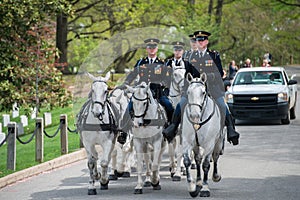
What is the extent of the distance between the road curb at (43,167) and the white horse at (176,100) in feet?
10.4

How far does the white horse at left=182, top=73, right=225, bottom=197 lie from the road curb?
419 cm

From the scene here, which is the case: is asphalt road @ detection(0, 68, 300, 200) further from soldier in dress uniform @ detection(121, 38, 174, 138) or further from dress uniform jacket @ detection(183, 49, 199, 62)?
dress uniform jacket @ detection(183, 49, 199, 62)

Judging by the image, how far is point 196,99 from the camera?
12.9 m

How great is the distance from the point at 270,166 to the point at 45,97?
44.6 ft

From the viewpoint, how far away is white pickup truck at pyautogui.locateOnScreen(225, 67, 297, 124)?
26297 millimetres

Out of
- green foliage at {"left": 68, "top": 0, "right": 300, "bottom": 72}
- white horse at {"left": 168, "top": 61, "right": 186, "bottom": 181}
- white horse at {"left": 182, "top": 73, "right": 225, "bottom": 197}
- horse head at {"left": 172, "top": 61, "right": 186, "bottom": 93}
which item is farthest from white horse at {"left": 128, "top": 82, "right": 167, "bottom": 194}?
green foliage at {"left": 68, "top": 0, "right": 300, "bottom": 72}

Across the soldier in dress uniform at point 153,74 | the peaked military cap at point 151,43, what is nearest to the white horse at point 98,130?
the soldier in dress uniform at point 153,74

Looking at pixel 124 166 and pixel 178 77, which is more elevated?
pixel 178 77

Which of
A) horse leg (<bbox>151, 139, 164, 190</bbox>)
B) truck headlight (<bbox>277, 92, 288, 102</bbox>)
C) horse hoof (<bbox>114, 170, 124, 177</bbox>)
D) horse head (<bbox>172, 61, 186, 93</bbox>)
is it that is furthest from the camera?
truck headlight (<bbox>277, 92, 288, 102</bbox>)

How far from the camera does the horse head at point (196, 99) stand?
Result: 12.8m

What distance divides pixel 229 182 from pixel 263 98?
39.0 ft

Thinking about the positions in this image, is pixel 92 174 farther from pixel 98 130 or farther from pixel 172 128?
pixel 172 128

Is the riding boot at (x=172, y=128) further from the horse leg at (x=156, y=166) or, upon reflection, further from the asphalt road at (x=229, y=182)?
the asphalt road at (x=229, y=182)

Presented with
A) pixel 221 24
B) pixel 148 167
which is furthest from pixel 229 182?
pixel 221 24
